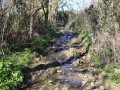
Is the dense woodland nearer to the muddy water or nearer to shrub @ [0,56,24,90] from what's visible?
shrub @ [0,56,24,90]

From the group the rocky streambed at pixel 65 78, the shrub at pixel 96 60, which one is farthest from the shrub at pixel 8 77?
the shrub at pixel 96 60

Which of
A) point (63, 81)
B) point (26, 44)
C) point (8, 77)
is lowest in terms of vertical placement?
point (63, 81)

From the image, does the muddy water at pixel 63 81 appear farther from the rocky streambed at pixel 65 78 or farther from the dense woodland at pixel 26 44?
the dense woodland at pixel 26 44

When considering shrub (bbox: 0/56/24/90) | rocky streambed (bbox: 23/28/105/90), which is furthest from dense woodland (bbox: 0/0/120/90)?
rocky streambed (bbox: 23/28/105/90)

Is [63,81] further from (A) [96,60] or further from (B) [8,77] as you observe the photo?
(A) [96,60]

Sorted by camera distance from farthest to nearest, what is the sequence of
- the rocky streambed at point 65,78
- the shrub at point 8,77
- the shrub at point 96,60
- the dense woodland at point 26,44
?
the shrub at point 96,60 < the rocky streambed at point 65,78 < the dense woodland at point 26,44 < the shrub at point 8,77

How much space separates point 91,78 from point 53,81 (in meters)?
1.98

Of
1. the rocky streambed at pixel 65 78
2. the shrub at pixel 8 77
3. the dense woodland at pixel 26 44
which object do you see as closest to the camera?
the shrub at pixel 8 77

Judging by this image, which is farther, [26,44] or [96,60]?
[26,44]

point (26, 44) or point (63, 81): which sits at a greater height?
point (26, 44)

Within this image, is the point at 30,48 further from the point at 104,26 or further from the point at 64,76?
the point at 104,26

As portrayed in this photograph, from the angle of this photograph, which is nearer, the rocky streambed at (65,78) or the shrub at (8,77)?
the shrub at (8,77)

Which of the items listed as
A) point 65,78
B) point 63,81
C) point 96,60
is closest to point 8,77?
point 63,81

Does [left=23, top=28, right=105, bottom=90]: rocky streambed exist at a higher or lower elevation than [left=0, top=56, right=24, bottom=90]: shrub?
lower
